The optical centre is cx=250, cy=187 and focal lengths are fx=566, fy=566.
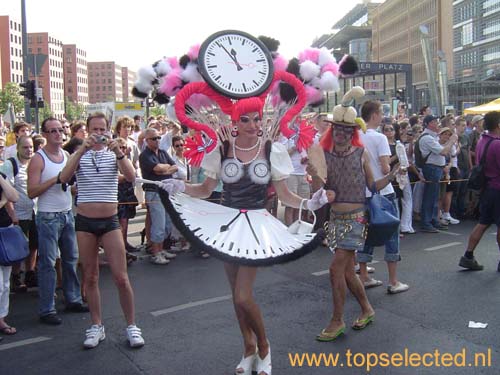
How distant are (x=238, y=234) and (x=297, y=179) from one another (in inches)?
212

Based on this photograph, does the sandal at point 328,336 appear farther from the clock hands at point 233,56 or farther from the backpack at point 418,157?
the backpack at point 418,157

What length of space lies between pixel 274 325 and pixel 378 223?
1307 mm

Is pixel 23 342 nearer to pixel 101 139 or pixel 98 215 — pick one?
pixel 98 215

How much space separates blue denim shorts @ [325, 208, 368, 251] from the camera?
15.7ft

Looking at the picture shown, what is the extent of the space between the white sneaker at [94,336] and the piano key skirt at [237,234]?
4.66 feet

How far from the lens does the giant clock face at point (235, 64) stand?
4066mm

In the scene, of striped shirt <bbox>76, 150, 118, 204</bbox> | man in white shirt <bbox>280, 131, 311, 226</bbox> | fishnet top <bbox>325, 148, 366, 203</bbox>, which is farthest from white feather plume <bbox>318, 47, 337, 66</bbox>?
man in white shirt <bbox>280, 131, 311, 226</bbox>

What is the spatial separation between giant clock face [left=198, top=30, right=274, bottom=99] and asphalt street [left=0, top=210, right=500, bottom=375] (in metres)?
2.08

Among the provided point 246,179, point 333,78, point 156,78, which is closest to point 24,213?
point 156,78

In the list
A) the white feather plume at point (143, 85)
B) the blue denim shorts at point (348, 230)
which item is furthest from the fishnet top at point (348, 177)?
the white feather plume at point (143, 85)

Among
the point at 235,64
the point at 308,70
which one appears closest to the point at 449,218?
the point at 308,70

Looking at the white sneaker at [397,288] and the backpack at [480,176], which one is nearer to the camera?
the white sneaker at [397,288]

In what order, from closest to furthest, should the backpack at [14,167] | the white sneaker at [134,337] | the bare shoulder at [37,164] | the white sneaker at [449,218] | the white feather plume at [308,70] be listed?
the white feather plume at [308,70] < the white sneaker at [134,337] < the bare shoulder at [37,164] < the backpack at [14,167] < the white sneaker at [449,218]

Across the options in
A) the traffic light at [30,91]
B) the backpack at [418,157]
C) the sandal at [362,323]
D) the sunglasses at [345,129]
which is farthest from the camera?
the traffic light at [30,91]
